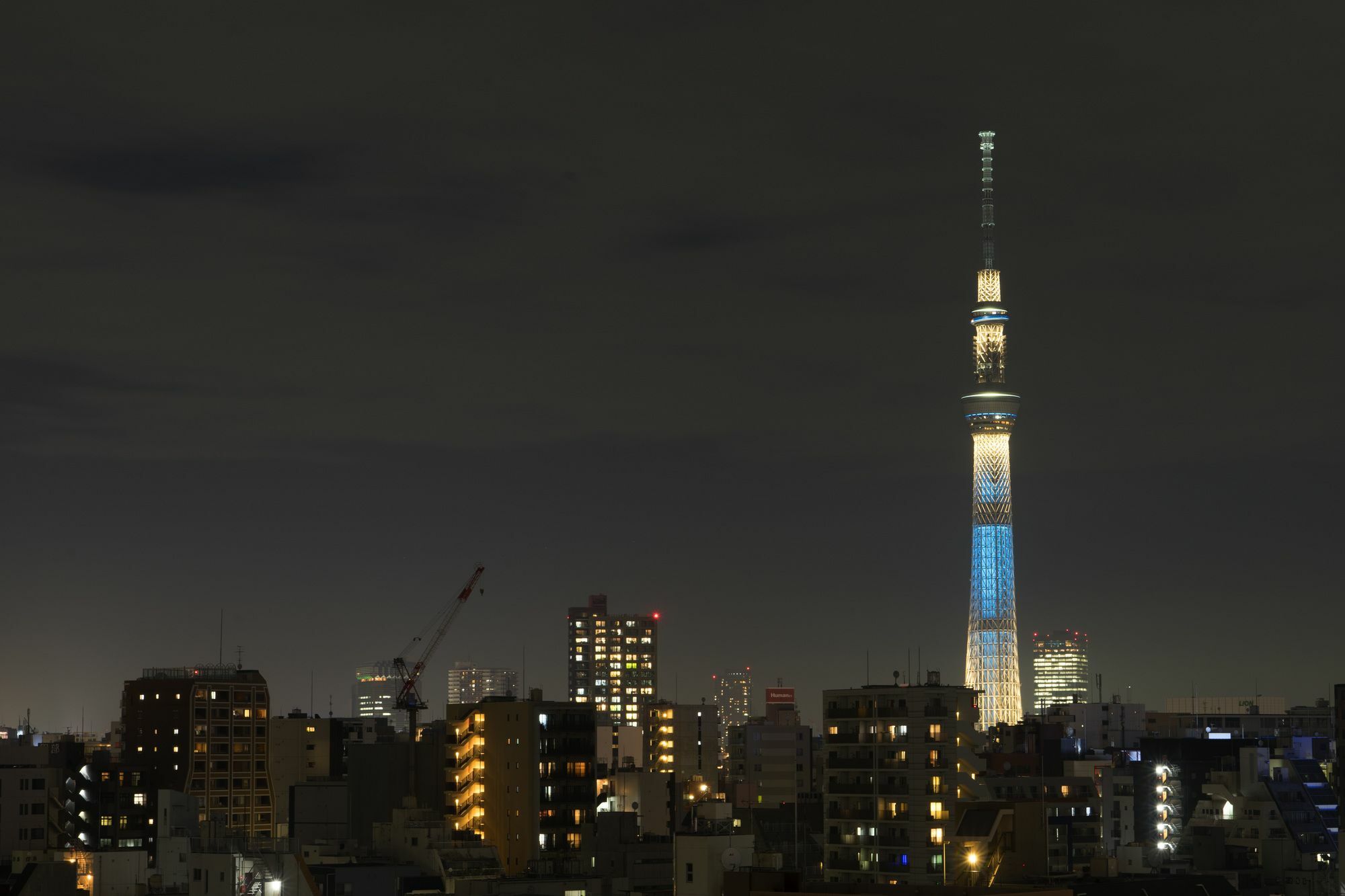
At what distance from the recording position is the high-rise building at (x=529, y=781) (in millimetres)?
94562

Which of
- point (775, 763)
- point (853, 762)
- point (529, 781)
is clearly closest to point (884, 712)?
point (853, 762)

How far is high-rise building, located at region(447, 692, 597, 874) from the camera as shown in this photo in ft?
310

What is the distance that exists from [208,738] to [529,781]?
1451 inches

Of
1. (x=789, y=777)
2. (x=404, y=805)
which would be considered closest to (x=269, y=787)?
(x=404, y=805)

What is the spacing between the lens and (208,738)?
125688mm

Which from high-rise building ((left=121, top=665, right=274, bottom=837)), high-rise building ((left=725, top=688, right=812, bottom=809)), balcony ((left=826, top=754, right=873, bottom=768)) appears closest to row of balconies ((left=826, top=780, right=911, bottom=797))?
balcony ((left=826, top=754, right=873, bottom=768))

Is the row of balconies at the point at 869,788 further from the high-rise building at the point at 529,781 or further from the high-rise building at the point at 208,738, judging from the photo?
the high-rise building at the point at 208,738

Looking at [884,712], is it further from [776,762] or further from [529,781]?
[776,762]

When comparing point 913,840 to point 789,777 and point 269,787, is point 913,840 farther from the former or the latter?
point 789,777

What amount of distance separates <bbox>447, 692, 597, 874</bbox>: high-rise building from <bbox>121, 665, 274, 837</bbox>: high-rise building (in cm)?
2950

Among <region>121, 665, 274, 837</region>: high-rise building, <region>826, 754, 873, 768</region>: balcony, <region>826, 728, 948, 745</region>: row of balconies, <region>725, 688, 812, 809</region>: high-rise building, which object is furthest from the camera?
<region>725, 688, 812, 809</region>: high-rise building

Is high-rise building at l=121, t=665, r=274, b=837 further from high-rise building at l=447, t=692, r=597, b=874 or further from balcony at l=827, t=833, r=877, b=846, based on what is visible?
balcony at l=827, t=833, r=877, b=846

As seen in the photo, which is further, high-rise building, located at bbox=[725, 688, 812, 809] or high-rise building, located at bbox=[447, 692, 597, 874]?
high-rise building, located at bbox=[725, 688, 812, 809]

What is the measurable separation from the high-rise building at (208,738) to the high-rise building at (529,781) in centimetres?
2950
